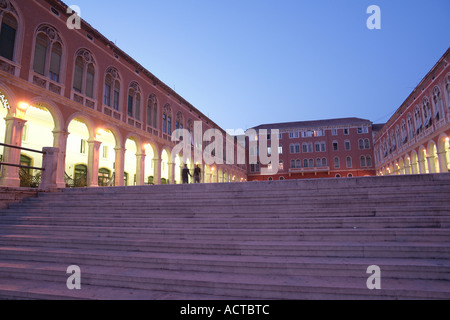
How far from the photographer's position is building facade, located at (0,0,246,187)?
12.8 m

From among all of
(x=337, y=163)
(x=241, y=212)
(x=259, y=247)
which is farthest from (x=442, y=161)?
(x=337, y=163)

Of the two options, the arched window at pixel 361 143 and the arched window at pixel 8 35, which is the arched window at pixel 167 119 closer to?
the arched window at pixel 8 35

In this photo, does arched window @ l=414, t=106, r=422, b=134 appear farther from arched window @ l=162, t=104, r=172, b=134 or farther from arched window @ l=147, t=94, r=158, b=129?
arched window @ l=147, t=94, r=158, b=129

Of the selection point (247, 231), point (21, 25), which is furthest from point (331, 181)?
point (21, 25)

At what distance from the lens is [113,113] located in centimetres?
1933

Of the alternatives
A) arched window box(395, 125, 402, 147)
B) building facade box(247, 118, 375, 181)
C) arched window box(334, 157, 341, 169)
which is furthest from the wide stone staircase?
arched window box(334, 157, 341, 169)

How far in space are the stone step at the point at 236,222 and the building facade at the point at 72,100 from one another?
714 cm

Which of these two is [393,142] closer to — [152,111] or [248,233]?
[152,111]

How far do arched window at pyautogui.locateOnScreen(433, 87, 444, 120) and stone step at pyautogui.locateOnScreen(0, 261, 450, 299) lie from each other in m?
24.5

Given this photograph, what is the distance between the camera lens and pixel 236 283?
3.60 metres

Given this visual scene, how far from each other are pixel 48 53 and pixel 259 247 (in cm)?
1554

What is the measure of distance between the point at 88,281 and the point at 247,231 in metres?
2.73

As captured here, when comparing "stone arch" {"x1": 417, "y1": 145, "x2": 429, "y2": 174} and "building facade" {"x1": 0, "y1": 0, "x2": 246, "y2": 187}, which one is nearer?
"building facade" {"x1": 0, "y1": 0, "x2": 246, "y2": 187}
